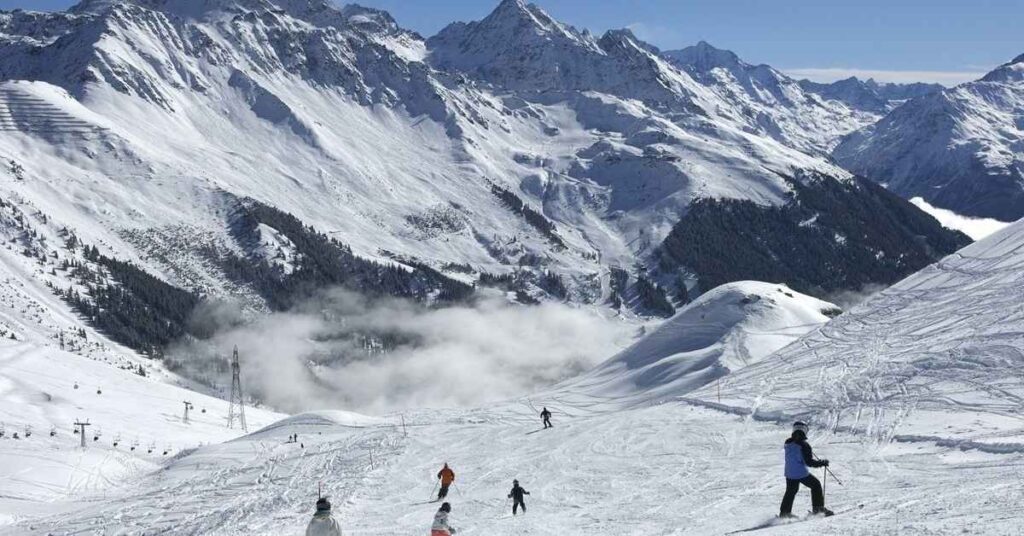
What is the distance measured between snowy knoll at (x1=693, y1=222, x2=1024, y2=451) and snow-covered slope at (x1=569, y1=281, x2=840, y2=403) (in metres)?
18.3

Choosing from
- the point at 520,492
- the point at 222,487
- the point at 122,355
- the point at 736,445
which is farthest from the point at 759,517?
the point at 122,355

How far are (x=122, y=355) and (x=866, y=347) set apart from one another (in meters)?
173

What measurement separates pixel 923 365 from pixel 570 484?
21.3 m

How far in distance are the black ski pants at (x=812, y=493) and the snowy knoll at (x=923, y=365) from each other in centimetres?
1115

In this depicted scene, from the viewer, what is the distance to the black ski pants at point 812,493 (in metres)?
22.2

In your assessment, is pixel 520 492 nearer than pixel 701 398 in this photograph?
Yes

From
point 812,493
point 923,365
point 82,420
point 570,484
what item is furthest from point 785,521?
point 82,420

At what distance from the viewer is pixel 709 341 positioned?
95688 mm

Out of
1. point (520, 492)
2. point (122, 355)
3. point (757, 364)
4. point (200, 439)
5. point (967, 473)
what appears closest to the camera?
point (967, 473)

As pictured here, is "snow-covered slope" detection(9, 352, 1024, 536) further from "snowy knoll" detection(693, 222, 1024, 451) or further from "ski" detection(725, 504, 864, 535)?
"snowy knoll" detection(693, 222, 1024, 451)

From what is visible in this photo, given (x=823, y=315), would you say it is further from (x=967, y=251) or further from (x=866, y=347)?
(x=866, y=347)

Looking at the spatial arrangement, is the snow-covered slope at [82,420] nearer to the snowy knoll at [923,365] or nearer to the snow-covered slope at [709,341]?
the snow-covered slope at [709,341]

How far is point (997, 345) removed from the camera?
46.3m

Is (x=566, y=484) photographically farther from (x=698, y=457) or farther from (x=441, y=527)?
(x=441, y=527)
